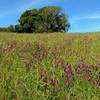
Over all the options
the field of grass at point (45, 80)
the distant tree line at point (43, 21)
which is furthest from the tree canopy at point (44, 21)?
the field of grass at point (45, 80)

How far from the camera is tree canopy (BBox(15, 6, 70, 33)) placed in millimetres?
88000

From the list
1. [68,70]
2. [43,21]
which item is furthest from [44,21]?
[68,70]

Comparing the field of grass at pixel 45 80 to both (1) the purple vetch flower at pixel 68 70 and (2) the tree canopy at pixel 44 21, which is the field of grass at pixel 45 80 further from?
(2) the tree canopy at pixel 44 21

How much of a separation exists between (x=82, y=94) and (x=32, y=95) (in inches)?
28.1

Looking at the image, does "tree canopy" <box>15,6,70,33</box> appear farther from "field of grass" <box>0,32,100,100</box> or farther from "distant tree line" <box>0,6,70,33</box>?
"field of grass" <box>0,32,100,100</box>

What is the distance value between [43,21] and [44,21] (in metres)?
0.41

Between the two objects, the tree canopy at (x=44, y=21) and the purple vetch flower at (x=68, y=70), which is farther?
the tree canopy at (x=44, y=21)

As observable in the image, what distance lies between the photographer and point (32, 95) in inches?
187

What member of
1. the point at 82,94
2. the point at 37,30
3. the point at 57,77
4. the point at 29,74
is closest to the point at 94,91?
the point at 82,94

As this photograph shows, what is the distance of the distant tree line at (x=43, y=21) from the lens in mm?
88037

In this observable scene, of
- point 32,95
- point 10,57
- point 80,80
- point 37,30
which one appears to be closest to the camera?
point 32,95

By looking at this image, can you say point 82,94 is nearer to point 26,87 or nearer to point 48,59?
point 26,87

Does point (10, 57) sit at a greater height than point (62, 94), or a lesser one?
greater

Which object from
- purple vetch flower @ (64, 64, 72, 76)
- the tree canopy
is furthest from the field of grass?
the tree canopy
